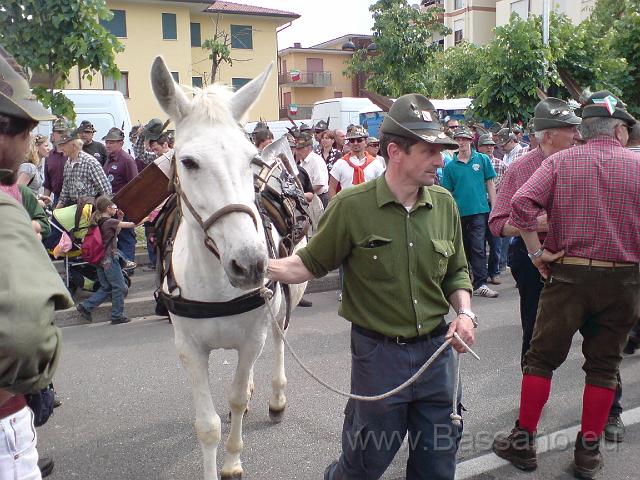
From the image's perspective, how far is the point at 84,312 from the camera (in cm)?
719

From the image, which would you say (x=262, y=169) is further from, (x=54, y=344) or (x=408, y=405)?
(x=54, y=344)

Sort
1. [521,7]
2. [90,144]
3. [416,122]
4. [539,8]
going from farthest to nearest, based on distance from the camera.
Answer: [521,7], [539,8], [90,144], [416,122]

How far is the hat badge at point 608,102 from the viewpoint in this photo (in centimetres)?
339

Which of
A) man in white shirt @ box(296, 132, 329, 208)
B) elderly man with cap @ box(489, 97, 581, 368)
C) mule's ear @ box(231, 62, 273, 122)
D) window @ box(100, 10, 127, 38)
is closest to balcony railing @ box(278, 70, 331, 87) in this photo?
window @ box(100, 10, 127, 38)

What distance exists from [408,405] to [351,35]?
5557 cm

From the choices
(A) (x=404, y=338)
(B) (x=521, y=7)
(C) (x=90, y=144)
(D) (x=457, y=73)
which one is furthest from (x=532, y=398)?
(B) (x=521, y=7)

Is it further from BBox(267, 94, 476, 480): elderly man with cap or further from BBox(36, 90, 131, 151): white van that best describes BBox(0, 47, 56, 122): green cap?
BBox(36, 90, 131, 151): white van

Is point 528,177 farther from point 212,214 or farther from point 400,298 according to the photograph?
point 212,214

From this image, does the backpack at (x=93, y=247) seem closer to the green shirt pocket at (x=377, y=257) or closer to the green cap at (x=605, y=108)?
the green shirt pocket at (x=377, y=257)

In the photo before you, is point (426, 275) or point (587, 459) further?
point (587, 459)

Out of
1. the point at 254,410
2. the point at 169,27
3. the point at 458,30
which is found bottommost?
the point at 254,410

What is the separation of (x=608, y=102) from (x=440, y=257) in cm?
168

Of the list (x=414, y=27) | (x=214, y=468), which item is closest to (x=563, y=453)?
(x=214, y=468)

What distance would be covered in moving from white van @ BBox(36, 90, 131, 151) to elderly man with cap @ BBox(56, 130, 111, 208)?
3983 mm
